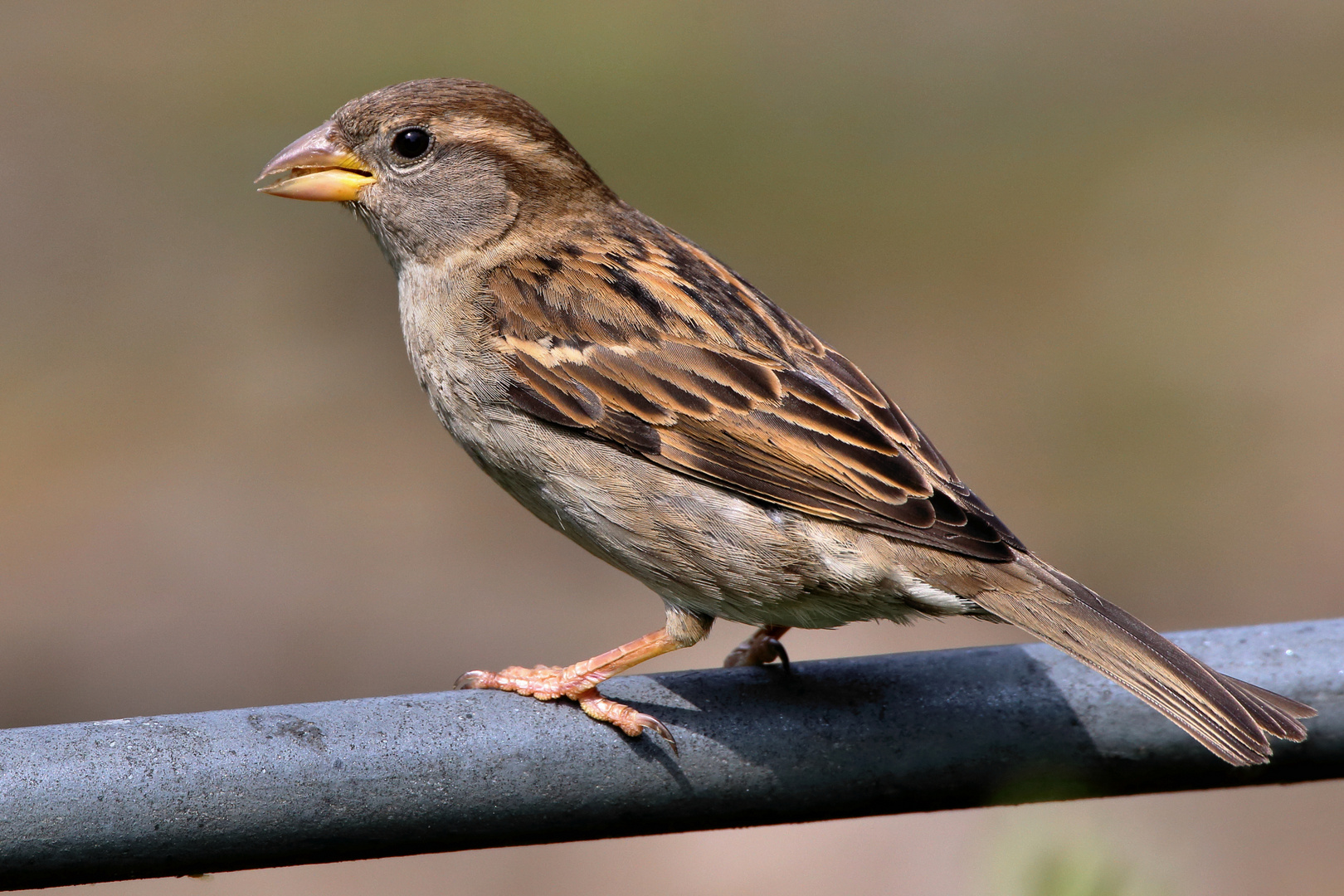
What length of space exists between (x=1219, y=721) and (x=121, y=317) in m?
7.94

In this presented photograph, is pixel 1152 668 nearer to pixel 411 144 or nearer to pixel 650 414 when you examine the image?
pixel 650 414

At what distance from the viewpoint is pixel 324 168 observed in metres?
3.82

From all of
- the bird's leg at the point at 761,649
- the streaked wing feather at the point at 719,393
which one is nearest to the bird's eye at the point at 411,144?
the streaked wing feather at the point at 719,393

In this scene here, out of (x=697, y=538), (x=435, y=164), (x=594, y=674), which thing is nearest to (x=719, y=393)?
(x=697, y=538)

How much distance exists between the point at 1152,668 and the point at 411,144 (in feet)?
7.24

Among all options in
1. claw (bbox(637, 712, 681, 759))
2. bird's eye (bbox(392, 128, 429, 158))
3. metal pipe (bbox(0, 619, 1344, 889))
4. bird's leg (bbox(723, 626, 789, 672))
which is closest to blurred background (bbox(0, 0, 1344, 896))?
bird's leg (bbox(723, 626, 789, 672))

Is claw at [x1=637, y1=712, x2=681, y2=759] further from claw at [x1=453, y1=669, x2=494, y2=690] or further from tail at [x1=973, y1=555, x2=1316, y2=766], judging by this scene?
claw at [x1=453, y1=669, x2=494, y2=690]

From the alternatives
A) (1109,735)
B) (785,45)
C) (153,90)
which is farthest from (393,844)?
(785,45)

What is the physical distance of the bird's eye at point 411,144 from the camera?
3824 millimetres

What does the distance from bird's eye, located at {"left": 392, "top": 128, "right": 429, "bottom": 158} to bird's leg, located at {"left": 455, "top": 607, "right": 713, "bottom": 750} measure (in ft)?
4.33

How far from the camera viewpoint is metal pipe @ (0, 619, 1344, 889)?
81.7 inches

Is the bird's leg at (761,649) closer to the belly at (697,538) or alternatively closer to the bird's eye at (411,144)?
the belly at (697,538)

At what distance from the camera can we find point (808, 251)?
1014cm

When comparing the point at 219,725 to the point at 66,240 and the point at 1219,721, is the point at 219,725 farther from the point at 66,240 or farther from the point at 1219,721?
the point at 66,240
